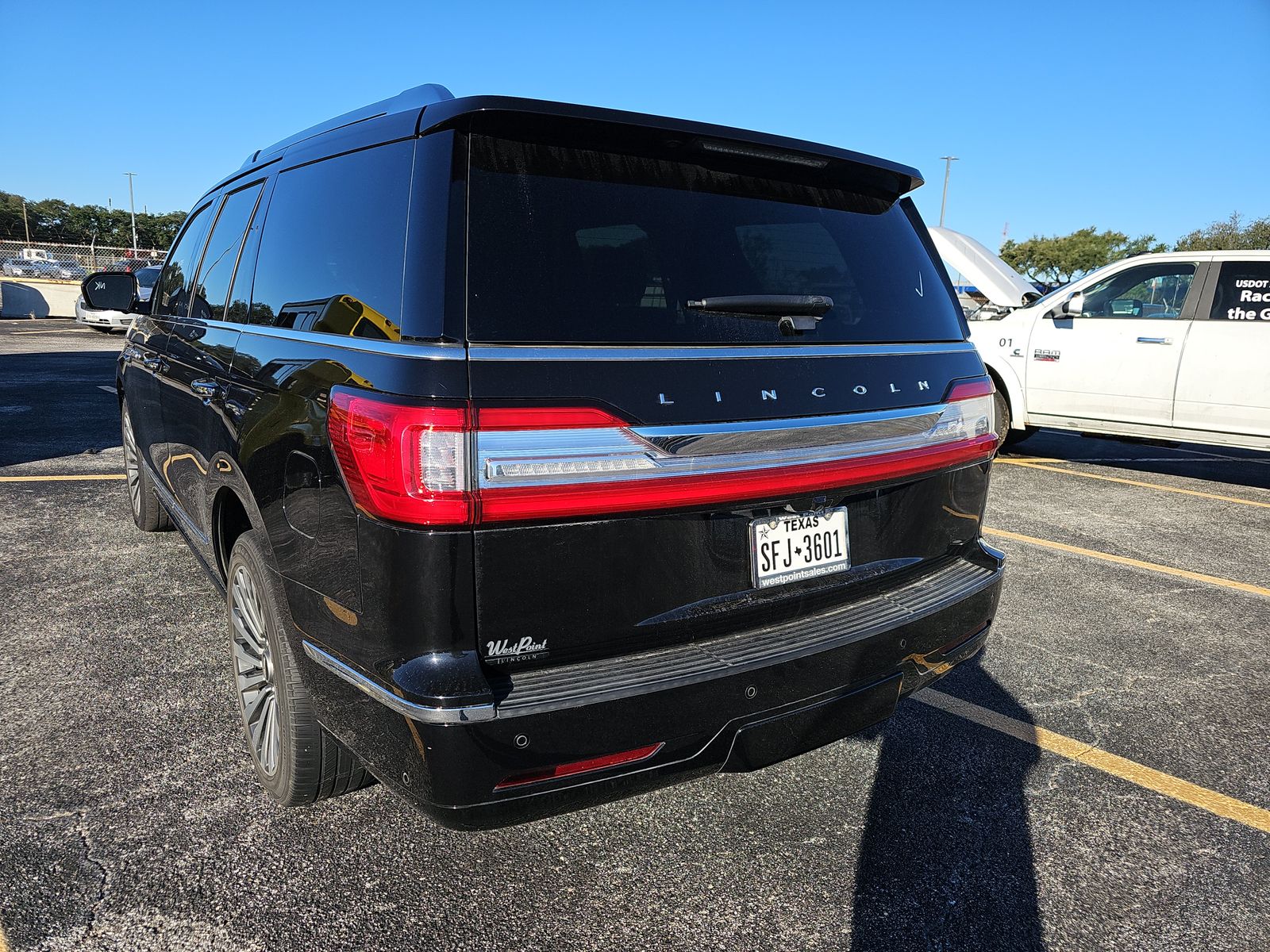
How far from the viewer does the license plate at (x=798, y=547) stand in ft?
7.23

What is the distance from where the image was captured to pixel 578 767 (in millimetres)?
1980

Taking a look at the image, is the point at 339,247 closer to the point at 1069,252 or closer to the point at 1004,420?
the point at 1004,420

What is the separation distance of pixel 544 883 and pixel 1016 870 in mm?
1299

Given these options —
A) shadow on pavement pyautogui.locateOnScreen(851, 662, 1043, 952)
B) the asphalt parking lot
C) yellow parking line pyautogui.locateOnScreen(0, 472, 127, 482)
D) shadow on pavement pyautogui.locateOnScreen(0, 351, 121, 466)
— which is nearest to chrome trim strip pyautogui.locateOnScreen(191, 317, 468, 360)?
the asphalt parking lot

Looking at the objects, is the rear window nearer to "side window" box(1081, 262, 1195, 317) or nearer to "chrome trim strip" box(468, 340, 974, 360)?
"chrome trim strip" box(468, 340, 974, 360)

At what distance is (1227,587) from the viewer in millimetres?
5121

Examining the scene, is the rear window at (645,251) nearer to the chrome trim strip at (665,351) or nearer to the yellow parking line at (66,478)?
the chrome trim strip at (665,351)

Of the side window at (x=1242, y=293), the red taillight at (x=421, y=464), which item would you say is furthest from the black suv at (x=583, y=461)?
the side window at (x=1242, y=293)

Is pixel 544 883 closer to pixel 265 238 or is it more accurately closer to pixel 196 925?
pixel 196 925

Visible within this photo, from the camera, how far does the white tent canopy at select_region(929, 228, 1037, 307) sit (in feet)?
34.7

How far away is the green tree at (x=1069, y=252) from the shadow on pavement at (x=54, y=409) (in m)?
54.4

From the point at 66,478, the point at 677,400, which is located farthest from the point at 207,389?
the point at 66,478

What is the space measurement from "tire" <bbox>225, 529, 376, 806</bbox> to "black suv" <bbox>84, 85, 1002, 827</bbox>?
0.04 ft

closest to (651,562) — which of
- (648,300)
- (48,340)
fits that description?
(648,300)
